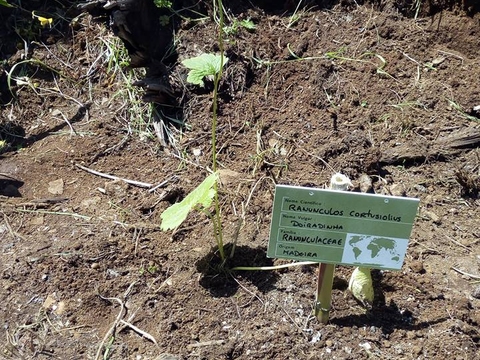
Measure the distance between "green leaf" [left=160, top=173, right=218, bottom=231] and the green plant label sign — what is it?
0.25 m

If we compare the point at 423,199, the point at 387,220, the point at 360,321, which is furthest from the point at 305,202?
the point at 423,199

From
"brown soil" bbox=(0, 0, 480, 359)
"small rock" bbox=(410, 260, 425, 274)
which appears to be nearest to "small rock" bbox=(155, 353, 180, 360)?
"brown soil" bbox=(0, 0, 480, 359)

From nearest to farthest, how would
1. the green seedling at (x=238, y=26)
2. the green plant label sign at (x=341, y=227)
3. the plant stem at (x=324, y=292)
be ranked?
1. the green plant label sign at (x=341, y=227)
2. the plant stem at (x=324, y=292)
3. the green seedling at (x=238, y=26)

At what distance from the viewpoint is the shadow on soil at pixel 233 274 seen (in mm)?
1962

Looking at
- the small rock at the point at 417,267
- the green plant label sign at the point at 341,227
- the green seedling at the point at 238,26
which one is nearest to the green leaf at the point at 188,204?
the green plant label sign at the point at 341,227

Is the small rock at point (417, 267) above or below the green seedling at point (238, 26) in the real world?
below

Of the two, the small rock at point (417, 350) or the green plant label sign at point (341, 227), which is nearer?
the green plant label sign at point (341, 227)

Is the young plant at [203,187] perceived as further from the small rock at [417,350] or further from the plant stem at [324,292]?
the small rock at [417,350]

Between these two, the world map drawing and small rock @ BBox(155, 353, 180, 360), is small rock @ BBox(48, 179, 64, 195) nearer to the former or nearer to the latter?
small rock @ BBox(155, 353, 180, 360)

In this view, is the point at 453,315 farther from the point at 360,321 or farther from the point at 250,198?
the point at 250,198

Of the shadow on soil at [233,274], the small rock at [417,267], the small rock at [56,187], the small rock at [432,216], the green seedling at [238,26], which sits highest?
Result: the green seedling at [238,26]

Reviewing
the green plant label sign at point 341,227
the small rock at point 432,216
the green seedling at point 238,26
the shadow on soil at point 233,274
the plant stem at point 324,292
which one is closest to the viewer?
the green plant label sign at point 341,227

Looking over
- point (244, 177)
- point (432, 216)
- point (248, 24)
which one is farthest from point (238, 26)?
point (432, 216)

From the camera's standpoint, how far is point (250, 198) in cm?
228
